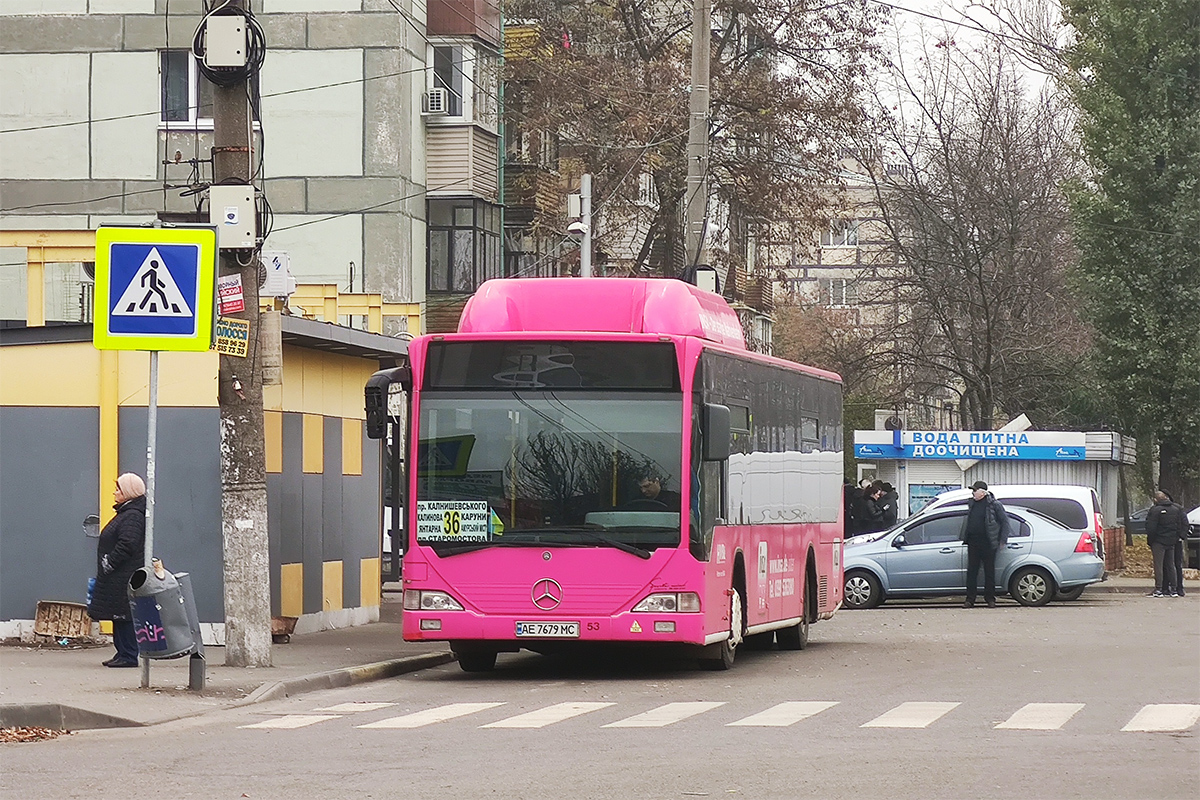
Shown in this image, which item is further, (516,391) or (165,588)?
(516,391)

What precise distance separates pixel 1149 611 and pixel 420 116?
1753 cm

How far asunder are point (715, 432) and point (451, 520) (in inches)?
90.6

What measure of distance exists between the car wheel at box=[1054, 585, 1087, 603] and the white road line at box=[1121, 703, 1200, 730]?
54.4ft

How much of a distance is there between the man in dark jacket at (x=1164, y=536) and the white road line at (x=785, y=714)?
19.2m

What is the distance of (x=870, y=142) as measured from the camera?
4394 centimetres

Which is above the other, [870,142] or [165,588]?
[870,142]

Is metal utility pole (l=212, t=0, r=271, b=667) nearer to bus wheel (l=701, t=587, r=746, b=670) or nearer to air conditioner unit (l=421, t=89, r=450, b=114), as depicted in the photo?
→ bus wheel (l=701, t=587, r=746, b=670)

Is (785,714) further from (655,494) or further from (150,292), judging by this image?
(150,292)

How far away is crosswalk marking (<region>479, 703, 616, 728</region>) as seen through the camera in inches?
519

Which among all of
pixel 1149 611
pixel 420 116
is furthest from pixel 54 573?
pixel 420 116

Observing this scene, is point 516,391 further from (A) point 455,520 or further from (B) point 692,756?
(B) point 692,756

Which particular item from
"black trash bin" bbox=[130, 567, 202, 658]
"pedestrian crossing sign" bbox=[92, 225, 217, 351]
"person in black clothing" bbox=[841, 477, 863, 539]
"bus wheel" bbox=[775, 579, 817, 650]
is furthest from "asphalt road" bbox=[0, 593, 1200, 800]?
"person in black clothing" bbox=[841, 477, 863, 539]

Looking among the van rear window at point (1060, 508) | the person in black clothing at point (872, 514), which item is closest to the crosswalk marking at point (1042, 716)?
the van rear window at point (1060, 508)

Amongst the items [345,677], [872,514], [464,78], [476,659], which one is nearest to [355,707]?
[345,677]
